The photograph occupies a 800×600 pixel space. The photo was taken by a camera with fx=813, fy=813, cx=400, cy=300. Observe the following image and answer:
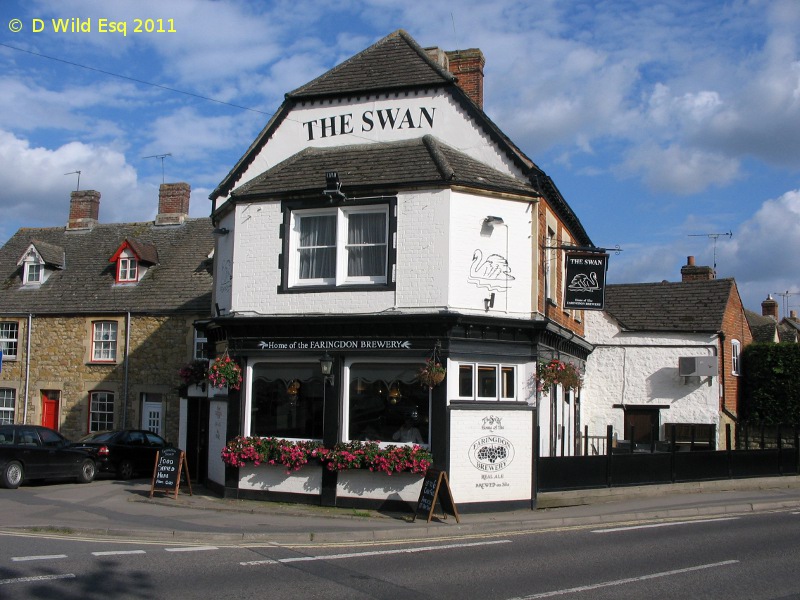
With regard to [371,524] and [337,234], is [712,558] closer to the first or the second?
[371,524]

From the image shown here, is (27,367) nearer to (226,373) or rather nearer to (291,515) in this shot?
(226,373)

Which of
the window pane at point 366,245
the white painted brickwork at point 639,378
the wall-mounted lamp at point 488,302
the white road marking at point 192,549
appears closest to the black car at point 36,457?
the window pane at point 366,245

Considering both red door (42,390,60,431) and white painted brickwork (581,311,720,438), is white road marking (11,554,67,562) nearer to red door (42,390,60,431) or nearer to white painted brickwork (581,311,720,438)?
white painted brickwork (581,311,720,438)

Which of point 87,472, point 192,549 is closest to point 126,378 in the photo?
point 87,472

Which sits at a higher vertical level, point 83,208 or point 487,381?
point 83,208

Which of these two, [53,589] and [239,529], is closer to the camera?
[53,589]

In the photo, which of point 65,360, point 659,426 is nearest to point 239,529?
point 659,426

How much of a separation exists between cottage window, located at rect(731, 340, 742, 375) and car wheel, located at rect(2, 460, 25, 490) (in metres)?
20.7

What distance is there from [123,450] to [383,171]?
39.0 ft

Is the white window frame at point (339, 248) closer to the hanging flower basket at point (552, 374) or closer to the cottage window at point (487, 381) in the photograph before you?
the cottage window at point (487, 381)

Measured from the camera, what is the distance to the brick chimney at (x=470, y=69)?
19.1m

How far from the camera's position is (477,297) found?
15.5 meters

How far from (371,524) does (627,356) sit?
46.3 ft

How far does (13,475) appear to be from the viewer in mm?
18328
